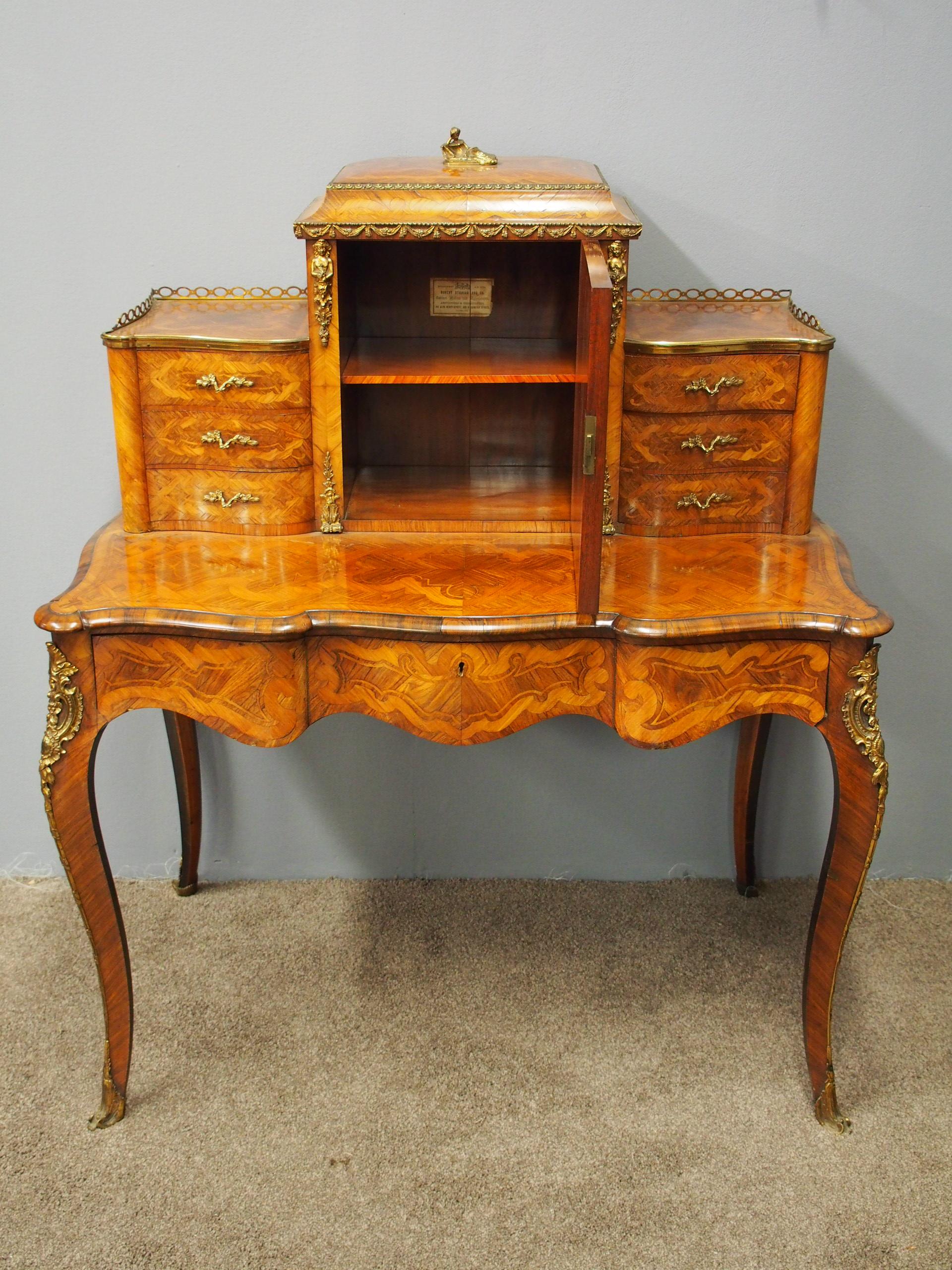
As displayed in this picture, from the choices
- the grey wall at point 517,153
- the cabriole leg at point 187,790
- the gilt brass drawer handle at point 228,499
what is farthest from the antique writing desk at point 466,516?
the cabriole leg at point 187,790

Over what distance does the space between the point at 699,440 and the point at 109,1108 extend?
1.70 meters

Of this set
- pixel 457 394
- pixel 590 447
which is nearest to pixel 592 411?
pixel 590 447

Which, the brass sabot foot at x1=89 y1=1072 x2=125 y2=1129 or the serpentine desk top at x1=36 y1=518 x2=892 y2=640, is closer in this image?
the serpentine desk top at x1=36 y1=518 x2=892 y2=640

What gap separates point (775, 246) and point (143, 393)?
1.35 metres

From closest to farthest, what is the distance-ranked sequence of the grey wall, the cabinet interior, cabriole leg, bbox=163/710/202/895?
1. the cabinet interior
2. the grey wall
3. cabriole leg, bbox=163/710/202/895

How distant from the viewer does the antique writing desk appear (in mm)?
1948

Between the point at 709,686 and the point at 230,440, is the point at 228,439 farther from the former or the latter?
the point at 709,686

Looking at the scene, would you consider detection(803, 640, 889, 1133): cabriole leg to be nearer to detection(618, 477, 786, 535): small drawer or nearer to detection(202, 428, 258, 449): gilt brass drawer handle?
detection(618, 477, 786, 535): small drawer

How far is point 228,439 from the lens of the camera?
7.34ft

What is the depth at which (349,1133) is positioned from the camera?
224cm

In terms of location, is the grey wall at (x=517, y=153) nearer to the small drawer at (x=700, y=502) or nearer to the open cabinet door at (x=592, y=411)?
the small drawer at (x=700, y=502)

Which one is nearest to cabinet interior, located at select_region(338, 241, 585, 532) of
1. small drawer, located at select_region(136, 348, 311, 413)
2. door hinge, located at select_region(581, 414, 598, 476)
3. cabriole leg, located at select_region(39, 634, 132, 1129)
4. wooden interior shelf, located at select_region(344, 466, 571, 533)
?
wooden interior shelf, located at select_region(344, 466, 571, 533)

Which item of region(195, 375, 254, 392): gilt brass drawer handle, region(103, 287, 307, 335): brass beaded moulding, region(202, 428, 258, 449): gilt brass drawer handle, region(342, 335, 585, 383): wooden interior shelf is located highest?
region(103, 287, 307, 335): brass beaded moulding

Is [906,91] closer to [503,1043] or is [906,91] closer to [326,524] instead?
[326,524]
